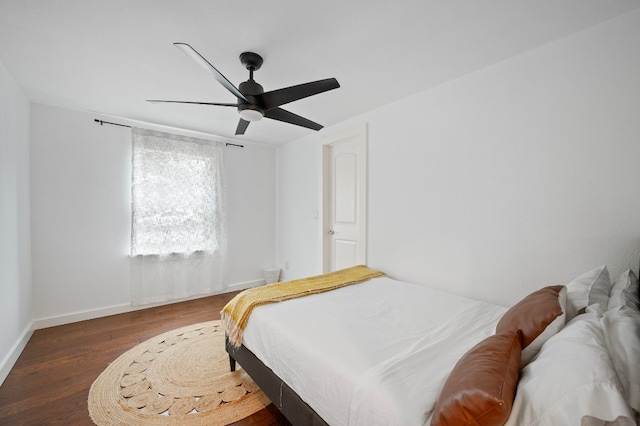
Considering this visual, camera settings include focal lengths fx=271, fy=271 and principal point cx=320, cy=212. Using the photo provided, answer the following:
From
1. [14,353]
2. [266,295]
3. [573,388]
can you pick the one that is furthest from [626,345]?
[14,353]

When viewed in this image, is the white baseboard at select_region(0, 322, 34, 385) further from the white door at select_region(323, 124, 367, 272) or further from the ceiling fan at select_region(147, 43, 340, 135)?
the white door at select_region(323, 124, 367, 272)

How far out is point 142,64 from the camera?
2129 millimetres

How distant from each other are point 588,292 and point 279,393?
1640 mm

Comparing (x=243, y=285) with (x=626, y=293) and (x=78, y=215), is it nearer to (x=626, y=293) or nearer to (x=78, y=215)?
(x=78, y=215)

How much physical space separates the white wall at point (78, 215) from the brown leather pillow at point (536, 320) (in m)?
3.99

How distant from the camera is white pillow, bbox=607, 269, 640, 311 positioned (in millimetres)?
1108

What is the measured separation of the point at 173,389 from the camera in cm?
196

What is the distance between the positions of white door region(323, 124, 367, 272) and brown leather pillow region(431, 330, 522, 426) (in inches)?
89.4

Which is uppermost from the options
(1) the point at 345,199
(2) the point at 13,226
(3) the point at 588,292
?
(1) the point at 345,199

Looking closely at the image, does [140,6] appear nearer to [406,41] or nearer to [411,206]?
[406,41]

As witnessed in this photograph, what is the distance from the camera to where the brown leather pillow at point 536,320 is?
1021 mm

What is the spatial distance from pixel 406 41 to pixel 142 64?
201 cm

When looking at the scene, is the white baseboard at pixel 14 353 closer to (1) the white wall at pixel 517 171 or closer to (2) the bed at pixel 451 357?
(2) the bed at pixel 451 357

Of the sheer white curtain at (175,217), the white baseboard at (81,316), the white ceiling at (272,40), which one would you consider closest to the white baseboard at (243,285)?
the sheer white curtain at (175,217)
